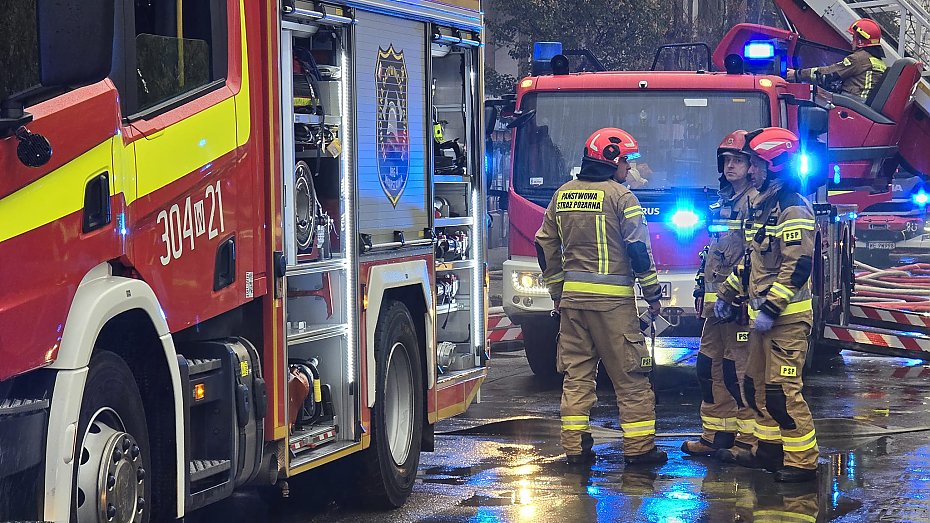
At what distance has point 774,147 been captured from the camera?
A: 29.3 ft

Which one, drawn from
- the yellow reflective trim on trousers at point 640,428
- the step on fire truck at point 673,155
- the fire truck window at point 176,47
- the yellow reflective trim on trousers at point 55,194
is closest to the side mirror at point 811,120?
the step on fire truck at point 673,155

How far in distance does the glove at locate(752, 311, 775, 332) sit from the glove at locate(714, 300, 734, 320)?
39 centimetres

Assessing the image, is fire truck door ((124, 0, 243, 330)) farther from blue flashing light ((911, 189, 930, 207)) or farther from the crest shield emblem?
blue flashing light ((911, 189, 930, 207))

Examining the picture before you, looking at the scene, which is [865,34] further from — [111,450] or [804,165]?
[111,450]

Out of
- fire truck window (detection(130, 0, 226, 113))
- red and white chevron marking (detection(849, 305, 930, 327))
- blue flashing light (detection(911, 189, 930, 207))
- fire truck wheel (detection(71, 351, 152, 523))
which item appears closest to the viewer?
fire truck wheel (detection(71, 351, 152, 523))

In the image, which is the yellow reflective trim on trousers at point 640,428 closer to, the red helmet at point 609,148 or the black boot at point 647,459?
the black boot at point 647,459

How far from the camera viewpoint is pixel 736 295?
9.07 m

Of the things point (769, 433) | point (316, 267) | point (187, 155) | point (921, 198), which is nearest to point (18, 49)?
point (187, 155)

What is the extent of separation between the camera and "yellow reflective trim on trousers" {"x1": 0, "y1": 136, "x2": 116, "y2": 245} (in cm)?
442

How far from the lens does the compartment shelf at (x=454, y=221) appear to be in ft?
28.7

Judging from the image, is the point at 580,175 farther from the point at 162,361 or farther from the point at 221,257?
the point at 162,361

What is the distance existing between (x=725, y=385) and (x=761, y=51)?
165 inches

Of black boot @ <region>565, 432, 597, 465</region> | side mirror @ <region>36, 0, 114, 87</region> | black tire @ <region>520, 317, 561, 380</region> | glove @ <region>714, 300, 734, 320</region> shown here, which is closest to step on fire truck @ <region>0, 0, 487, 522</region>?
side mirror @ <region>36, 0, 114, 87</region>

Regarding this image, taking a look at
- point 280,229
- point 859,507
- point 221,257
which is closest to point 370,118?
point 280,229
